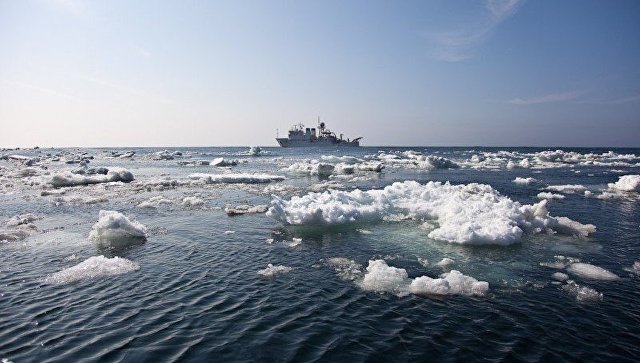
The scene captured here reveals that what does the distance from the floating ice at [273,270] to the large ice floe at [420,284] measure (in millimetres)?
2400

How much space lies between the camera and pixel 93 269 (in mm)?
10773

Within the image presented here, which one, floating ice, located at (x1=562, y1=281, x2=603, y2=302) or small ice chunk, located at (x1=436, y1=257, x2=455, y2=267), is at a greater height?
small ice chunk, located at (x1=436, y1=257, x2=455, y2=267)

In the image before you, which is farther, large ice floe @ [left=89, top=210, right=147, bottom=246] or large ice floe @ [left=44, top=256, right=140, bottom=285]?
large ice floe @ [left=89, top=210, right=147, bottom=246]

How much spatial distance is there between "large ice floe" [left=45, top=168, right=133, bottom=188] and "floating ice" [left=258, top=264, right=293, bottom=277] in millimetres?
31776

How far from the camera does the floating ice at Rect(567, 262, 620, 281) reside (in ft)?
34.2

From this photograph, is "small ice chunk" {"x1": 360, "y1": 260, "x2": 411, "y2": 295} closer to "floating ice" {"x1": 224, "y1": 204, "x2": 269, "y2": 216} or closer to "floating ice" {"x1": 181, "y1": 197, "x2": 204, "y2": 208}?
"floating ice" {"x1": 224, "y1": 204, "x2": 269, "y2": 216}

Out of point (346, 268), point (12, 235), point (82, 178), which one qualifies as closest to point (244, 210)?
point (12, 235)

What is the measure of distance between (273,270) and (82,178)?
1315 inches

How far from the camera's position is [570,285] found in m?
9.85

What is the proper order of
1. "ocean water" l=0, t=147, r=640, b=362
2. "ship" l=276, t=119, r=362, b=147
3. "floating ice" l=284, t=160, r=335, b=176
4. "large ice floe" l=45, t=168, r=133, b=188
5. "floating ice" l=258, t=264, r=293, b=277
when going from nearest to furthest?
"ocean water" l=0, t=147, r=640, b=362, "floating ice" l=258, t=264, r=293, b=277, "large ice floe" l=45, t=168, r=133, b=188, "floating ice" l=284, t=160, r=335, b=176, "ship" l=276, t=119, r=362, b=147

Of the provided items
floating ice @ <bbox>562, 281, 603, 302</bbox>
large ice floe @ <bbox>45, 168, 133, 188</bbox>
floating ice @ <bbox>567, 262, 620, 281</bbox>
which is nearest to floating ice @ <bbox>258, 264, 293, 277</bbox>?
floating ice @ <bbox>562, 281, 603, 302</bbox>

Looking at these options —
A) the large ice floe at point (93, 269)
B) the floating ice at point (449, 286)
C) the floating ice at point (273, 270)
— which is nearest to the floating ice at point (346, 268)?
the floating ice at point (273, 270)

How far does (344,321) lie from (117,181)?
36549mm

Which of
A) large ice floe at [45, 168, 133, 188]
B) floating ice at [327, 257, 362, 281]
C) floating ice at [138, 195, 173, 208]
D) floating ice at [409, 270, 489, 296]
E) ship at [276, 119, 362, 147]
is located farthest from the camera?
ship at [276, 119, 362, 147]
